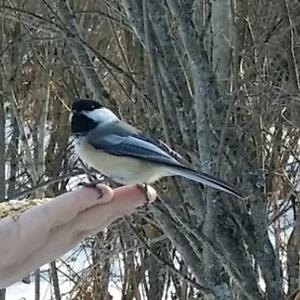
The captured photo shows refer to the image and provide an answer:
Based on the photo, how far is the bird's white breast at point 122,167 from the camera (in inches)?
76.9

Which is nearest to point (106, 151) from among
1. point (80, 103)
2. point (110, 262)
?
point (80, 103)

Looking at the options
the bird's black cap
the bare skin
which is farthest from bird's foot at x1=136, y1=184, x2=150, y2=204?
the bird's black cap

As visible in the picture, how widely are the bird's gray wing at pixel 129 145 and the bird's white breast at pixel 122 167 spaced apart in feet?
0.04

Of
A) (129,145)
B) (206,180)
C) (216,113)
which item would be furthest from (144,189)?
(216,113)

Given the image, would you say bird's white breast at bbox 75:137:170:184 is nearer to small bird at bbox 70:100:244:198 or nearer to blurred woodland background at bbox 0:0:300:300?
small bird at bbox 70:100:244:198

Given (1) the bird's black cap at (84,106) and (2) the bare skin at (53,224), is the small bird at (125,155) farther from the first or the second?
(2) the bare skin at (53,224)

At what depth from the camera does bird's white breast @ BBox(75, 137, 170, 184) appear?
1952mm

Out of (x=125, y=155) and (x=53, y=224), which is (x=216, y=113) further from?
(x=53, y=224)

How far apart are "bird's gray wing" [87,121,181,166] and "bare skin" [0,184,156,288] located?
28cm

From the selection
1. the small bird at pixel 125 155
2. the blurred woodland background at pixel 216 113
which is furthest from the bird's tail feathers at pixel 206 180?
the blurred woodland background at pixel 216 113

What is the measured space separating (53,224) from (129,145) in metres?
0.50

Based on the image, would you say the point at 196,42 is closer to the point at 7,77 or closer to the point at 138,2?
the point at 138,2

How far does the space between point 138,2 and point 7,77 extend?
1535 millimetres

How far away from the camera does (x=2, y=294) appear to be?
4039 mm
